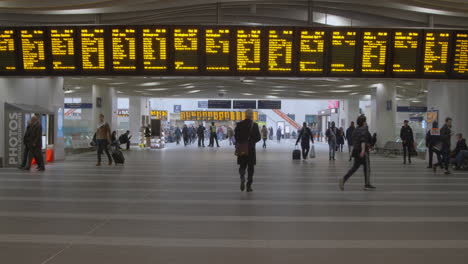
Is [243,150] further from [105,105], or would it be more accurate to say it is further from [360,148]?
[105,105]

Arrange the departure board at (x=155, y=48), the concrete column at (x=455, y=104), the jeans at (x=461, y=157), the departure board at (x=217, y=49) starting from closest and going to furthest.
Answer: the departure board at (x=217, y=49) < the departure board at (x=155, y=48) < the jeans at (x=461, y=157) < the concrete column at (x=455, y=104)

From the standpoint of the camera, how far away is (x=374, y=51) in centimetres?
1441

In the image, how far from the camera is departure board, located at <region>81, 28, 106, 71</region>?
14.3m

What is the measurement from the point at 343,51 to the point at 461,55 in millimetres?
3583

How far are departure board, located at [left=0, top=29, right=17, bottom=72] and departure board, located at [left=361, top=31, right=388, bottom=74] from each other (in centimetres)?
1060

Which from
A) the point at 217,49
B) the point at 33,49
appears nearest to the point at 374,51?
the point at 217,49

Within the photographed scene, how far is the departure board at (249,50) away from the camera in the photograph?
14.2 m

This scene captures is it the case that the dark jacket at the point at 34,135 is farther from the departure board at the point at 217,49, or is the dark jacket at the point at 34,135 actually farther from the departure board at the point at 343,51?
the departure board at the point at 343,51

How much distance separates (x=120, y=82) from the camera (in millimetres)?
31719

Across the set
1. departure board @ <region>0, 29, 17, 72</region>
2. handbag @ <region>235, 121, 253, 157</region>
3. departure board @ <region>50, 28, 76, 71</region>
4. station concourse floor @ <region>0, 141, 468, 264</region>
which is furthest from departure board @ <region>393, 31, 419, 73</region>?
departure board @ <region>0, 29, 17, 72</region>

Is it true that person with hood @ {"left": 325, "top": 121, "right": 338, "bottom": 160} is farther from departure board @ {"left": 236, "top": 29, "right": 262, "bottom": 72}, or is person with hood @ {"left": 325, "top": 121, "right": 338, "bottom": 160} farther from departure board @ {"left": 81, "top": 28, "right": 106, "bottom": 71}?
departure board @ {"left": 81, "top": 28, "right": 106, "bottom": 71}

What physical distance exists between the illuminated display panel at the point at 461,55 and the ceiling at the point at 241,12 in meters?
1.10

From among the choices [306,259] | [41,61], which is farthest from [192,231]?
[41,61]

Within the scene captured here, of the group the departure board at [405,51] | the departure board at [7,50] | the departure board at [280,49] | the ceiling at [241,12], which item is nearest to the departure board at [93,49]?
the ceiling at [241,12]
